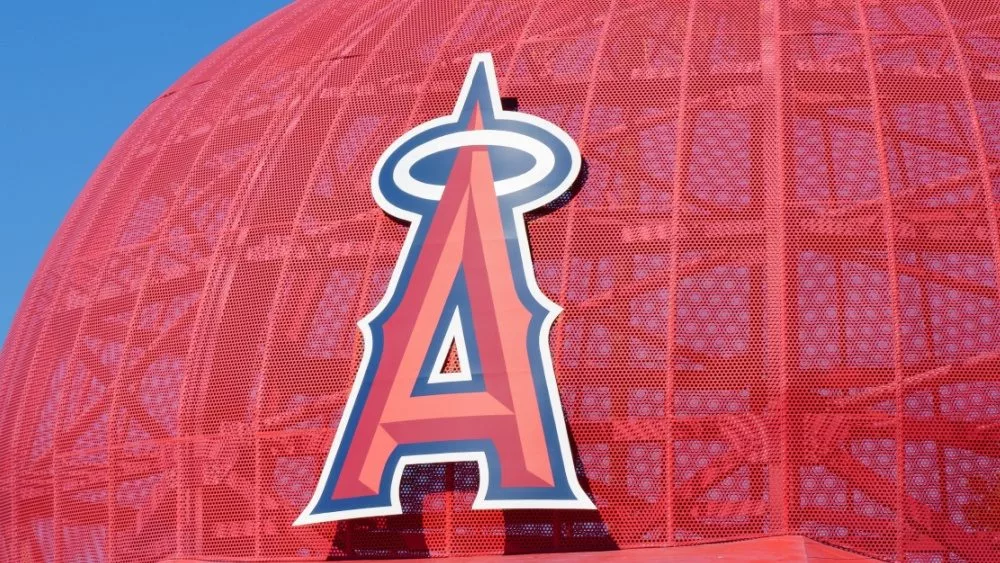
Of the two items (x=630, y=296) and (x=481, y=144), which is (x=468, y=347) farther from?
(x=481, y=144)

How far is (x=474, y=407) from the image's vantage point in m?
18.4

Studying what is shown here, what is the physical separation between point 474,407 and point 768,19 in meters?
6.80

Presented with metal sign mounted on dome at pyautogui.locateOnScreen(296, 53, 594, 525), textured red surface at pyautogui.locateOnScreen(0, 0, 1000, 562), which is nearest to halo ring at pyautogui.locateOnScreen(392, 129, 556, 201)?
metal sign mounted on dome at pyautogui.locateOnScreen(296, 53, 594, 525)

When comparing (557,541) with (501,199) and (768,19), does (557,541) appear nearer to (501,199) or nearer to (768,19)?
(501,199)

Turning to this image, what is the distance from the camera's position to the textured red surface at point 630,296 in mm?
18156

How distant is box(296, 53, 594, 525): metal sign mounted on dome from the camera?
1812cm

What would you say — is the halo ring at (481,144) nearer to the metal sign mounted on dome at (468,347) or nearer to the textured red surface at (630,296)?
the metal sign mounted on dome at (468,347)

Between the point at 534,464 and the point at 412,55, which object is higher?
the point at 412,55

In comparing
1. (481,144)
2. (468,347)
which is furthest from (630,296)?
(481,144)

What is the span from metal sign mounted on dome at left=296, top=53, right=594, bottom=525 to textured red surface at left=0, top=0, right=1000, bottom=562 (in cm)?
48

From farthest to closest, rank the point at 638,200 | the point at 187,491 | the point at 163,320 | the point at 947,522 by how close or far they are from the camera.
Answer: the point at 163,320 < the point at 187,491 < the point at 638,200 < the point at 947,522

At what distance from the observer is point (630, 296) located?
18.8m

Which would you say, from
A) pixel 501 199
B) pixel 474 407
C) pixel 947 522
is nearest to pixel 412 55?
pixel 501 199

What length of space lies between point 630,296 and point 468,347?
6.47ft
